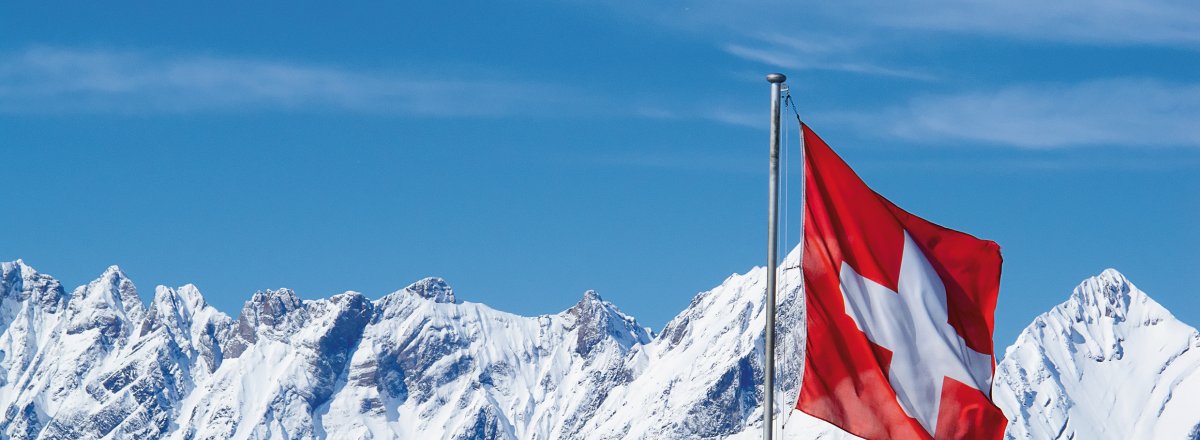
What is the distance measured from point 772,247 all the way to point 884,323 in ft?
8.08

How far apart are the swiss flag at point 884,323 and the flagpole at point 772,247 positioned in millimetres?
1141

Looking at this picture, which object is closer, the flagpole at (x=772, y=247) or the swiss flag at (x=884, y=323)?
the flagpole at (x=772, y=247)

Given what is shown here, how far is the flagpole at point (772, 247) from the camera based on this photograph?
26.7m

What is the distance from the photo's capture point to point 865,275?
2900 cm

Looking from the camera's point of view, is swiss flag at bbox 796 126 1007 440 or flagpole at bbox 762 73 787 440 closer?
flagpole at bbox 762 73 787 440

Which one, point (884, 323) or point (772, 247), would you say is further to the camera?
point (884, 323)

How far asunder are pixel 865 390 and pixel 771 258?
254 centimetres

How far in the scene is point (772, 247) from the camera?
2728cm

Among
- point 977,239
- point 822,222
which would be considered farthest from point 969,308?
point 822,222

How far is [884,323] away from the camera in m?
28.9

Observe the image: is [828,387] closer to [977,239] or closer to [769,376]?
[769,376]

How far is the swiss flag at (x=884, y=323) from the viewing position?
93.5 ft

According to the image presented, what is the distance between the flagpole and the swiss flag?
114 cm

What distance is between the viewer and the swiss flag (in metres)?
28.5
